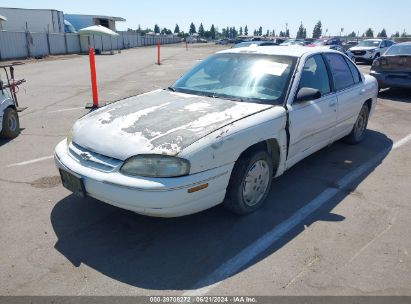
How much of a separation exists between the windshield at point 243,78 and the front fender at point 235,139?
0.32m

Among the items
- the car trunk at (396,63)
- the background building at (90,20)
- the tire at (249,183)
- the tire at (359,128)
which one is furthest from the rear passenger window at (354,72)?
the background building at (90,20)

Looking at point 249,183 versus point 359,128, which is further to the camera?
point 359,128

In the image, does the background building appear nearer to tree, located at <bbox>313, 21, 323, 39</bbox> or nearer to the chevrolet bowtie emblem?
the chevrolet bowtie emblem

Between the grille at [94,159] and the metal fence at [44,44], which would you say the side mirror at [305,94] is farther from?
the metal fence at [44,44]

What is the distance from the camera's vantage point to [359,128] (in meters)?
6.12

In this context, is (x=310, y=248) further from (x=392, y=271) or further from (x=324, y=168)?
(x=324, y=168)

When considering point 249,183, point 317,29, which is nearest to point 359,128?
point 249,183

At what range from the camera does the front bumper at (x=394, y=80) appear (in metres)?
10.1

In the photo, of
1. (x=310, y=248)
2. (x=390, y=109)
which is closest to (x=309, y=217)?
(x=310, y=248)

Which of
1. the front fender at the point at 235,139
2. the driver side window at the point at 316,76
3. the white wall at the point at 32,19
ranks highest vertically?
the white wall at the point at 32,19

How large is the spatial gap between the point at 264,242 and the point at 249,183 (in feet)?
2.03

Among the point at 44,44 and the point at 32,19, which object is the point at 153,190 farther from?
the point at 32,19

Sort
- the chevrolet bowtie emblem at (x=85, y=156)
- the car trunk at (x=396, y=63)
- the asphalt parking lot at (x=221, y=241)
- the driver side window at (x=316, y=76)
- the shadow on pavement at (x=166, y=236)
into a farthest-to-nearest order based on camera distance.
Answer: the car trunk at (x=396, y=63), the driver side window at (x=316, y=76), the chevrolet bowtie emblem at (x=85, y=156), the shadow on pavement at (x=166, y=236), the asphalt parking lot at (x=221, y=241)

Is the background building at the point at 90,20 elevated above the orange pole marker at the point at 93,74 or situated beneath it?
elevated above
